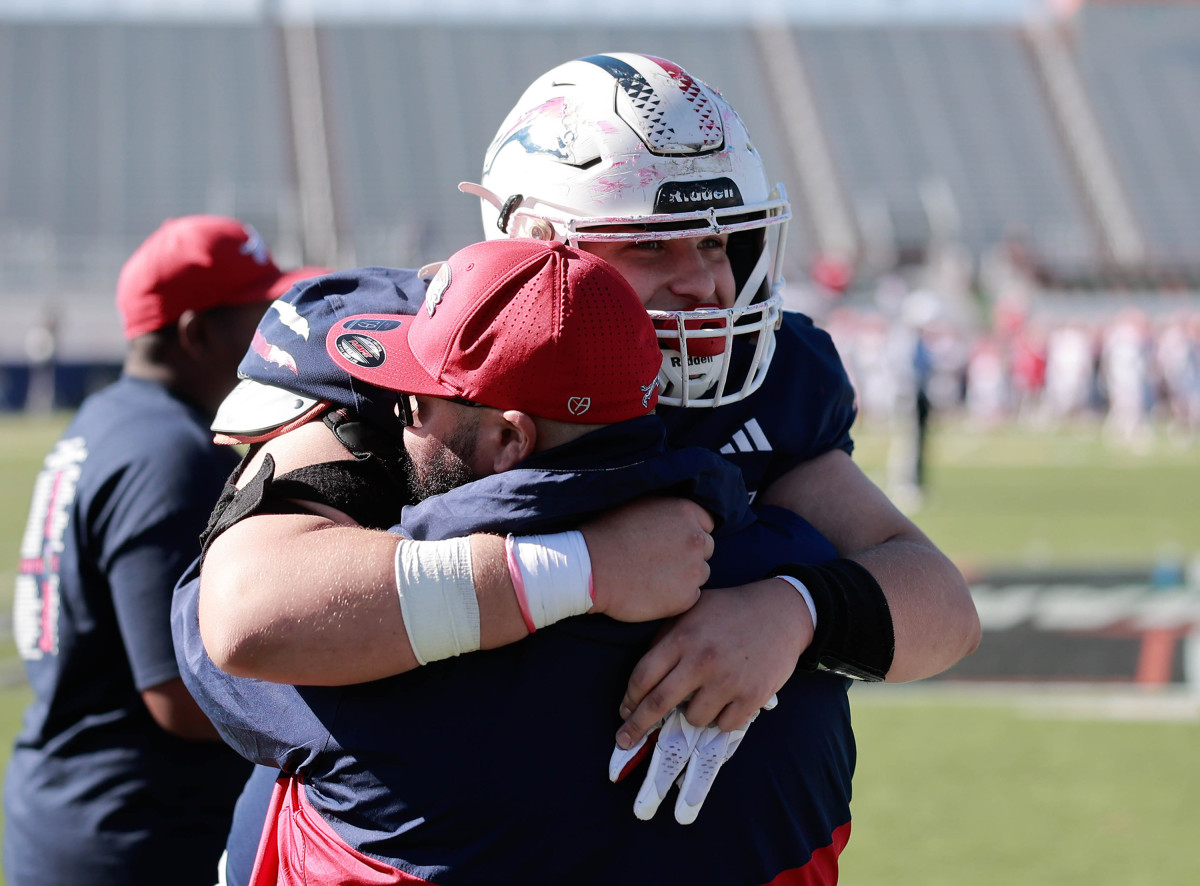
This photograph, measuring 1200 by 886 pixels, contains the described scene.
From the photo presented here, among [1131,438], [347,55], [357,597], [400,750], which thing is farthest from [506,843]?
[347,55]

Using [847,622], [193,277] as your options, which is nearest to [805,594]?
[847,622]

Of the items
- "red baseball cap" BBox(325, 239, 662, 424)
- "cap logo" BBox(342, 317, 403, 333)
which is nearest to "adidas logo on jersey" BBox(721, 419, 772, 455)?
"red baseball cap" BBox(325, 239, 662, 424)

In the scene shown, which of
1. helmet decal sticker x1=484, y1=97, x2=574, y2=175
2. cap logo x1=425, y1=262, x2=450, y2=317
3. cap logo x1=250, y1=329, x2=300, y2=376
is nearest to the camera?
cap logo x1=425, y1=262, x2=450, y2=317

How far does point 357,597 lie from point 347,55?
3257 centimetres

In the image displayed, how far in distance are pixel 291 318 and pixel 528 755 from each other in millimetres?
712

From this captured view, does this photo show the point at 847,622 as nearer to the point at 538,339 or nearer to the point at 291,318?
the point at 538,339

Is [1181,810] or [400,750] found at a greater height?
[400,750]

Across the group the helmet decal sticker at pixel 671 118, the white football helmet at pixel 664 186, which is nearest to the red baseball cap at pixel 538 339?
the white football helmet at pixel 664 186

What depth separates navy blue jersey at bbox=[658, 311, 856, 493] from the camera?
1799 millimetres

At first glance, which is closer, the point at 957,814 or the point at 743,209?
the point at 743,209

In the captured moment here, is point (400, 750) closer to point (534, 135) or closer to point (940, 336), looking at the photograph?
point (534, 135)

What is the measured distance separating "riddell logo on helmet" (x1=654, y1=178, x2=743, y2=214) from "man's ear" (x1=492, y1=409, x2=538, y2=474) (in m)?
0.57

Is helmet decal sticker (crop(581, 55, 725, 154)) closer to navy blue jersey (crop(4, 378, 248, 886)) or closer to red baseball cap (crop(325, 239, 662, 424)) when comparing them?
red baseball cap (crop(325, 239, 662, 424))

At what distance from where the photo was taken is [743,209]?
6.16 ft
